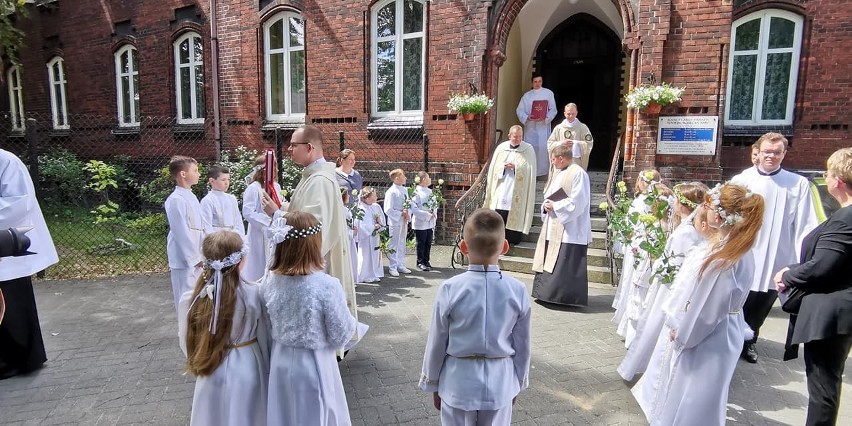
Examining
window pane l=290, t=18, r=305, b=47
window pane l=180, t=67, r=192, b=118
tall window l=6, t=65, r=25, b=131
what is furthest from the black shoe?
tall window l=6, t=65, r=25, b=131

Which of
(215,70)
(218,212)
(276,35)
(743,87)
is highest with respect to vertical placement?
(276,35)

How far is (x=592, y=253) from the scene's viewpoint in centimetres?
797

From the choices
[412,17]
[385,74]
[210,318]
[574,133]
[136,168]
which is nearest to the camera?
[210,318]

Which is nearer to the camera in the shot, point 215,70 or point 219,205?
point 219,205

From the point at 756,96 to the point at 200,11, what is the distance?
13079mm

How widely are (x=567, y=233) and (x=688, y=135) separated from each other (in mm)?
3705

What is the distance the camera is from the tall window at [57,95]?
55.4ft

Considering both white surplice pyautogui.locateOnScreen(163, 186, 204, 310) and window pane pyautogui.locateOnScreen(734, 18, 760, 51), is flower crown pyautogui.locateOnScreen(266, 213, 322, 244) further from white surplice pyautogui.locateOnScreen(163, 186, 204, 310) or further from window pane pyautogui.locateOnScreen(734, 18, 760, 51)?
window pane pyautogui.locateOnScreen(734, 18, 760, 51)

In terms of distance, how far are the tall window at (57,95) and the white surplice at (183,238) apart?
51.2 ft

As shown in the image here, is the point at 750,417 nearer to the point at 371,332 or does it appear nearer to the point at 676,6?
the point at 371,332

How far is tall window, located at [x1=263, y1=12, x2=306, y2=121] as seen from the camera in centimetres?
1229

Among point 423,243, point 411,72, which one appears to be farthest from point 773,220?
point 411,72

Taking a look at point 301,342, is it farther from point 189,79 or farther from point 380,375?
point 189,79

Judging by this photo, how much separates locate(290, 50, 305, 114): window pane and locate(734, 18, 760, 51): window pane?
9250 mm
